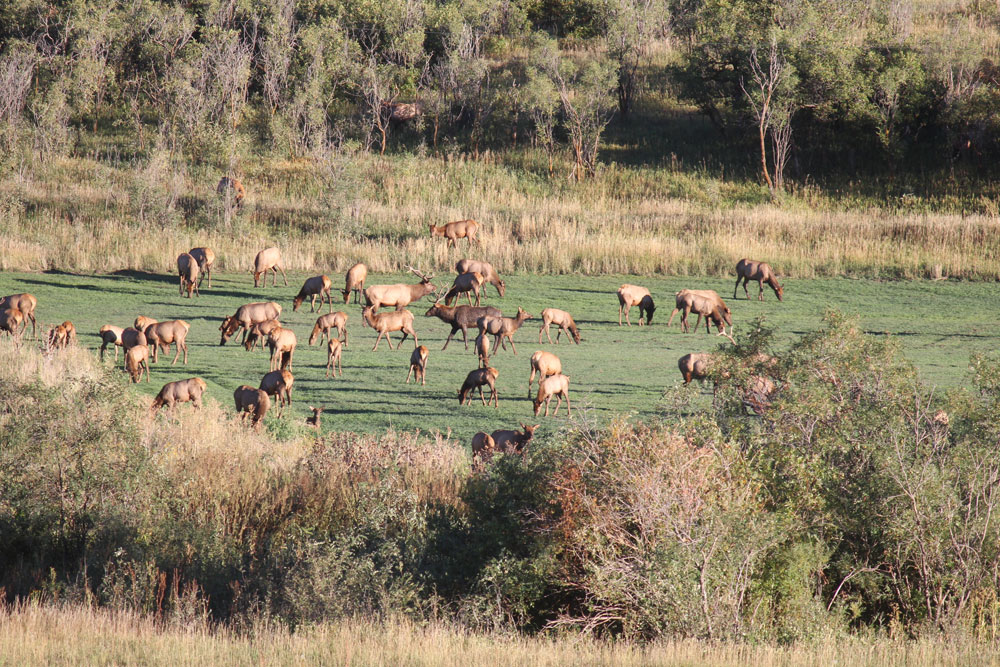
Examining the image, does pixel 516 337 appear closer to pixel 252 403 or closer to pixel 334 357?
pixel 334 357

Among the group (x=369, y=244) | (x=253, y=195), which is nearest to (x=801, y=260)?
(x=369, y=244)

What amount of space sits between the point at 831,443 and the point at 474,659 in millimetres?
4081

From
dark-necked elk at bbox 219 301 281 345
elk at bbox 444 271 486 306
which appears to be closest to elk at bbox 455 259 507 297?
elk at bbox 444 271 486 306

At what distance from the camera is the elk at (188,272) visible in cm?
2862

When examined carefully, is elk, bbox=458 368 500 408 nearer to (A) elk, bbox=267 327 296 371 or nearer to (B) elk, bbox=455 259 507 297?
(A) elk, bbox=267 327 296 371

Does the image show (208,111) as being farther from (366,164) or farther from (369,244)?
(369,244)

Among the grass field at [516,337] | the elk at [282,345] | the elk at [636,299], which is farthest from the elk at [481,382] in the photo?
the elk at [636,299]

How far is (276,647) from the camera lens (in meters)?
7.73

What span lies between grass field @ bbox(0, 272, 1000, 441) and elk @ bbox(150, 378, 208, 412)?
0.94m

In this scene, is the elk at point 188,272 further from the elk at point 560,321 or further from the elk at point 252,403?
Result: the elk at point 252,403

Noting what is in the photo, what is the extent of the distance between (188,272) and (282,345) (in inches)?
388

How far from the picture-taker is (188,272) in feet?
94.7

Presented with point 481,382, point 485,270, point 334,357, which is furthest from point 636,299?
point 481,382

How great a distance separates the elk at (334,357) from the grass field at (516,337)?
205 mm
